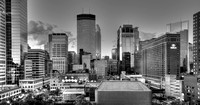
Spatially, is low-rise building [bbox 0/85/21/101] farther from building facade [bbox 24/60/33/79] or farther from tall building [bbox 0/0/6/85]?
building facade [bbox 24/60/33/79]

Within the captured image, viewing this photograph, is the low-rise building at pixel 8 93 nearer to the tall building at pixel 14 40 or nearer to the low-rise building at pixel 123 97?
the tall building at pixel 14 40

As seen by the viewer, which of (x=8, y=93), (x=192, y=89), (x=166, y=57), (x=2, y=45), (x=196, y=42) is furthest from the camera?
(x=166, y=57)

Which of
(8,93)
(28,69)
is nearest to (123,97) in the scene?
(8,93)

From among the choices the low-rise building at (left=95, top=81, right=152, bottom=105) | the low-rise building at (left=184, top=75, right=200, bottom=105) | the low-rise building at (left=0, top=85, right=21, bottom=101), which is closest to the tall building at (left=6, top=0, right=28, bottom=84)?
the low-rise building at (left=0, top=85, right=21, bottom=101)

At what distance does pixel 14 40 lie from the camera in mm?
132125

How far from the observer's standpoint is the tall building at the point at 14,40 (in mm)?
128250

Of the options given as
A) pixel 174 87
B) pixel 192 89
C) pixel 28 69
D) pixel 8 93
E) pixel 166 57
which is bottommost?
pixel 8 93

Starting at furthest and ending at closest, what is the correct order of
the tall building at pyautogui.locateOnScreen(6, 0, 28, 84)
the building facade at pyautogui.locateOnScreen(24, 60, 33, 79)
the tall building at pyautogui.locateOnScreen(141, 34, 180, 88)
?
1. the tall building at pyautogui.locateOnScreen(141, 34, 180, 88)
2. the building facade at pyautogui.locateOnScreen(24, 60, 33, 79)
3. the tall building at pyautogui.locateOnScreen(6, 0, 28, 84)

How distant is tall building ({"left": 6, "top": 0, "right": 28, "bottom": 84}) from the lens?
→ 421ft

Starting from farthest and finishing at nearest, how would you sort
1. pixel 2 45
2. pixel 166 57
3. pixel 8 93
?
1. pixel 166 57
2. pixel 2 45
3. pixel 8 93

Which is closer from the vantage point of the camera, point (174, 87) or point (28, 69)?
point (174, 87)

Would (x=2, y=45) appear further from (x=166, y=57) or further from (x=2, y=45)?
(x=166, y=57)

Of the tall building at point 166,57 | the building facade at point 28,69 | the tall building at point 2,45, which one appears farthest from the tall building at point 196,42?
the tall building at point 2,45

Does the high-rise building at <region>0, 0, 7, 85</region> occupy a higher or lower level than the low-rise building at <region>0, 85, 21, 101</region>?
higher
